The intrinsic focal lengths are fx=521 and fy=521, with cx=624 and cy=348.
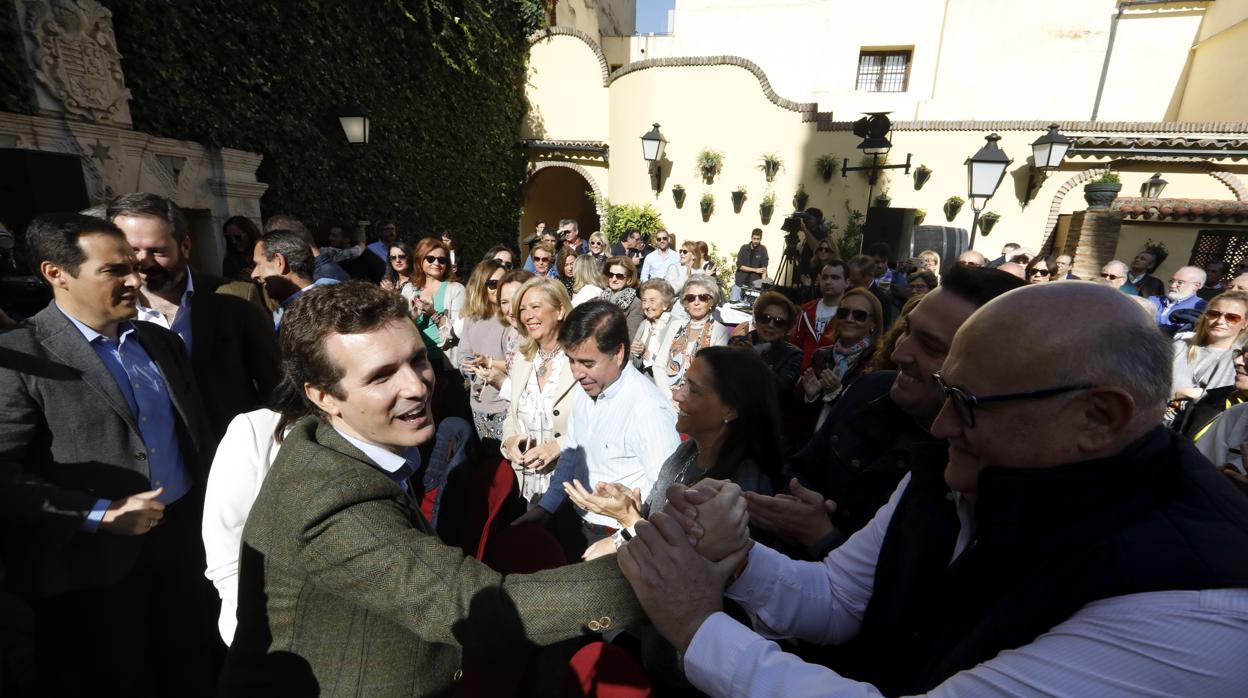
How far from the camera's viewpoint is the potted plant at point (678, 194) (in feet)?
45.5

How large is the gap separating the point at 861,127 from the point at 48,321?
37.4ft

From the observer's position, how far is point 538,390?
10.8 feet

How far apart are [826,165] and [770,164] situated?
4.29 feet

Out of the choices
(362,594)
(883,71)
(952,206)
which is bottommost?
(362,594)

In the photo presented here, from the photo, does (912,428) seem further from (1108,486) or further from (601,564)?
(601,564)

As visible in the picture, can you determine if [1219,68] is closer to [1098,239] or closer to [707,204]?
[1098,239]

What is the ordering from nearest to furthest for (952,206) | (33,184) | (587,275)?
(33,184) < (587,275) < (952,206)

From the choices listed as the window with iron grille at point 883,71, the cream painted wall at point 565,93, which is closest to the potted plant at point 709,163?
the cream painted wall at point 565,93

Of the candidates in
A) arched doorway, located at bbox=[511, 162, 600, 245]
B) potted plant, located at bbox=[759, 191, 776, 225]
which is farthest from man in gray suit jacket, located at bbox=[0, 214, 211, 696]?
arched doorway, located at bbox=[511, 162, 600, 245]

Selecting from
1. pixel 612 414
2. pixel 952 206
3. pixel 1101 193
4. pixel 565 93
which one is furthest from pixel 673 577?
pixel 565 93

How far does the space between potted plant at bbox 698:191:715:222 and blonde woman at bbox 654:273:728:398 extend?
9.79 metres

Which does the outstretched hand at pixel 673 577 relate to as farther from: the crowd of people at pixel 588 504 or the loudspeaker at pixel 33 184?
the loudspeaker at pixel 33 184

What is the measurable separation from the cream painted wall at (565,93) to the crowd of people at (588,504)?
41.8 feet

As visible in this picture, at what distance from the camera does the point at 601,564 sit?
1.37 m
